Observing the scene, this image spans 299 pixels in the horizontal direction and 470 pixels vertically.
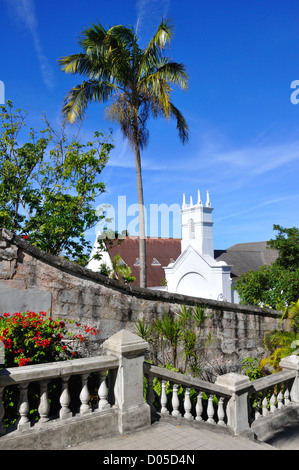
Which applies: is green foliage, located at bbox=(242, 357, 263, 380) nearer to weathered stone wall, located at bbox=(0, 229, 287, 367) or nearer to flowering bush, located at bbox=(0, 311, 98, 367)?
weathered stone wall, located at bbox=(0, 229, 287, 367)

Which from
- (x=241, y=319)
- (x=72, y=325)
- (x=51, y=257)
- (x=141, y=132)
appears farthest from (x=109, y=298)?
(x=141, y=132)

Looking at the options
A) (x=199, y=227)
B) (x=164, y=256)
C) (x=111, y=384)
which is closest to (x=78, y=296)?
(x=111, y=384)

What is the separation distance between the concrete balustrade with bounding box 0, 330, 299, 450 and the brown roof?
26894 millimetres

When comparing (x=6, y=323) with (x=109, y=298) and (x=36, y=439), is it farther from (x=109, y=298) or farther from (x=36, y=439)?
(x=109, y=298)

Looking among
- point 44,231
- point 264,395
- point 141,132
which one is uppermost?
point 141,132

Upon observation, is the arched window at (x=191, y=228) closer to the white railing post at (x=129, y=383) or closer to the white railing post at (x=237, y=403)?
the white railing post at (x=237, y=403)

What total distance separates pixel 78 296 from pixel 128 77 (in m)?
8.67

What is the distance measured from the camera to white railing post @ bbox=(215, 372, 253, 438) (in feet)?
18.7

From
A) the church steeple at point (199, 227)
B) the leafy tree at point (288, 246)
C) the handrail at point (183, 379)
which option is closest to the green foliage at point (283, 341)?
the handrail at point (183, 379)

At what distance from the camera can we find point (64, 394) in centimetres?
420

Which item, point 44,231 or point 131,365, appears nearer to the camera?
point 131,365

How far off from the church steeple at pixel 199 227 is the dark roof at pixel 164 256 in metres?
2.88

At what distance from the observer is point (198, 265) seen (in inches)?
1247

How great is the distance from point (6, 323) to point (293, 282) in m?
14.9
